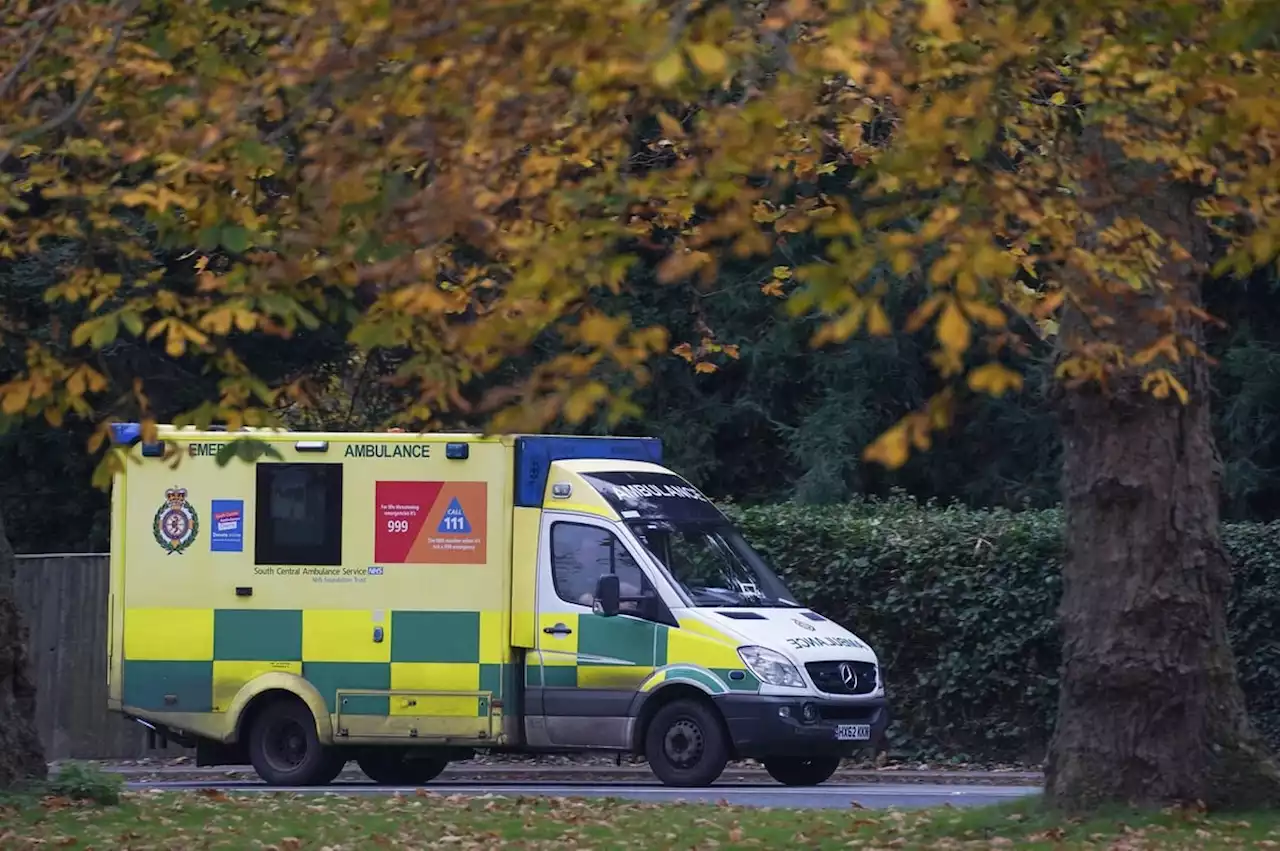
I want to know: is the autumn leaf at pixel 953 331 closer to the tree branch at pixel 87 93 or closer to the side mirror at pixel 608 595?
the tree branch at pixel 87 93

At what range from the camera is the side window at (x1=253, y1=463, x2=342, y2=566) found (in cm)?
1622

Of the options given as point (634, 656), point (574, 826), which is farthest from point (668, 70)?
point (634, 656)

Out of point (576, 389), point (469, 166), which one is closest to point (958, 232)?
point (576, 389)

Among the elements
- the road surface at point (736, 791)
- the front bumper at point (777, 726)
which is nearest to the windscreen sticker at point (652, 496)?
the front bumper at point (777, 726)

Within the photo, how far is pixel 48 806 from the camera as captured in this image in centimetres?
1161

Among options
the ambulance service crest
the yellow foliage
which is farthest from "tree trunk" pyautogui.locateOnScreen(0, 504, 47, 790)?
the ambulance service crest

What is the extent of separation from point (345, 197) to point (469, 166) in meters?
0.70

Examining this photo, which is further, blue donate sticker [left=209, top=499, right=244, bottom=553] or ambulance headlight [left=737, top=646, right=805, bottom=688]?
blue donate sticker [left=209, top=499, right=244, bottom=553]

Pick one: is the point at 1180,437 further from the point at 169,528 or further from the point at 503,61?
the point at 169,528

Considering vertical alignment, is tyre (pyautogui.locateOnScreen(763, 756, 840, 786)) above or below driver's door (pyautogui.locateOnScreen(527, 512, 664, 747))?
below

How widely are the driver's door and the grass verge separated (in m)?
2.69

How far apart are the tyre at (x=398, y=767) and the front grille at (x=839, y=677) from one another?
12.2 feet

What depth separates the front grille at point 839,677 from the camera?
1533 cm

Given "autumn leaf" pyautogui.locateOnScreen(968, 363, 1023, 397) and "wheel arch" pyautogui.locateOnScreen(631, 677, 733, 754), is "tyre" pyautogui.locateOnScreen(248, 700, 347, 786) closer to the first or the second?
"wheel arch" pyautogui.locateOnScreen(631, 677, 733, 754)
